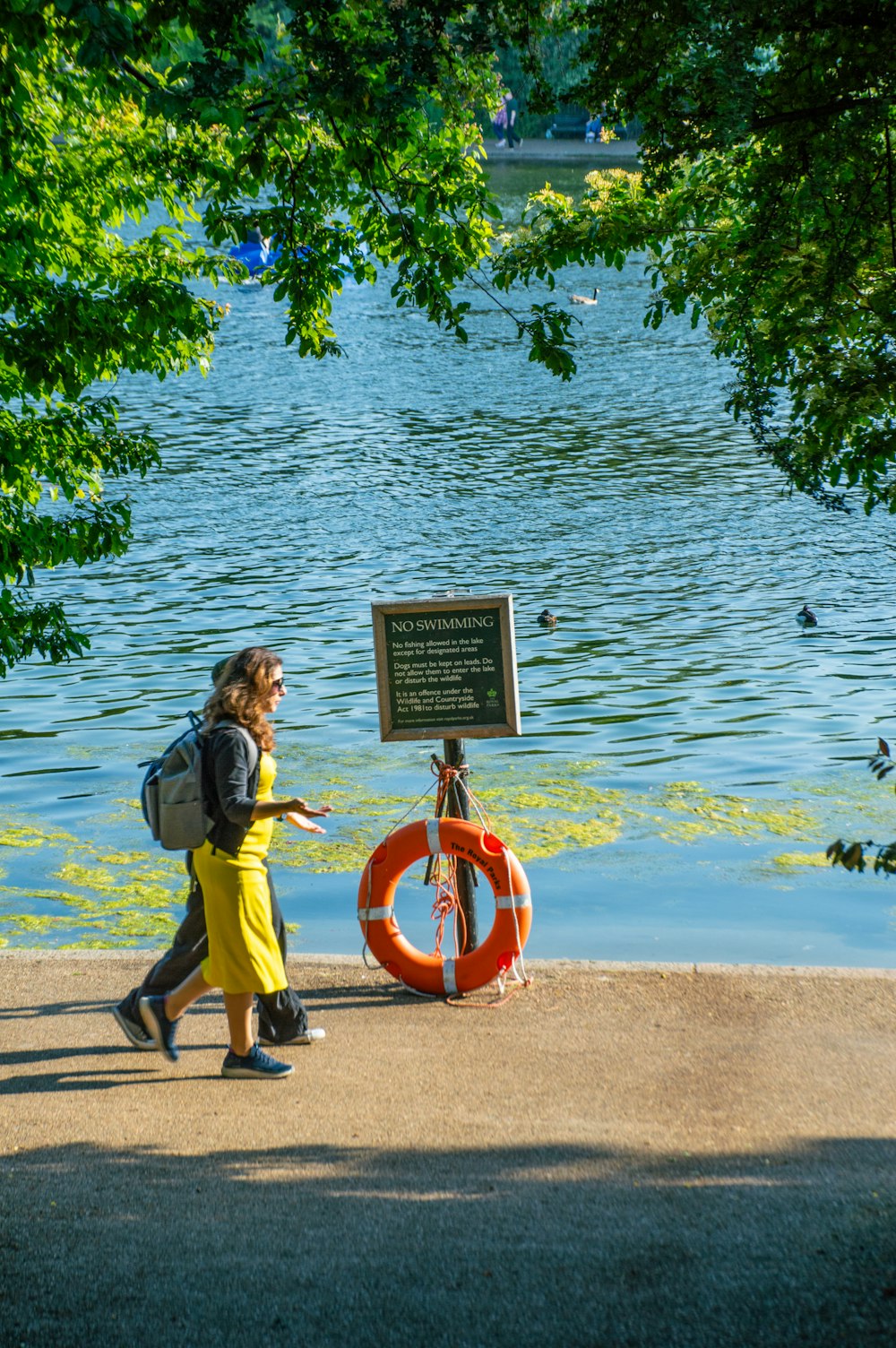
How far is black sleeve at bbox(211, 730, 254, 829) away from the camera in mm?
6528

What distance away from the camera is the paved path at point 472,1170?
182 inches

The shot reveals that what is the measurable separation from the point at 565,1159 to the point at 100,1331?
6.07 ft

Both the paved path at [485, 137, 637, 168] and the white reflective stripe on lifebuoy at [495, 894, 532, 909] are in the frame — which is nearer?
the white reflective stripe on lifebuoy at [495, 894, 532, 909]

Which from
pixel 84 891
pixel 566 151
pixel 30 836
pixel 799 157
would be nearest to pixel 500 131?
pixel 566 151

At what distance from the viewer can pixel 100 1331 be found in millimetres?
4570

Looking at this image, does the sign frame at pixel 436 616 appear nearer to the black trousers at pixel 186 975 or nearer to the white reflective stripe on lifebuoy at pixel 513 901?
the white reflective stripe on lifebuoy at pixel 513 901

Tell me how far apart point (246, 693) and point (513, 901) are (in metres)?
1.80

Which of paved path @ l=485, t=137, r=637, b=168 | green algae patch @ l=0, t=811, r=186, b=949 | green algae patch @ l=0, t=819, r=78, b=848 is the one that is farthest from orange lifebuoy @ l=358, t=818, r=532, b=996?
paved path @ l=485, t=137, r=637, b=168

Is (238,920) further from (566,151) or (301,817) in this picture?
(566,151)

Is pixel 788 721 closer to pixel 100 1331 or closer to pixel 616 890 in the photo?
pixel 616 890

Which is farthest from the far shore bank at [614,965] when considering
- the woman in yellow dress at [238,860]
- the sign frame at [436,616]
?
the woman in yellow dress at [238,860]

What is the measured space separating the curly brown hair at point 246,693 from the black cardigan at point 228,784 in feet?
0.21

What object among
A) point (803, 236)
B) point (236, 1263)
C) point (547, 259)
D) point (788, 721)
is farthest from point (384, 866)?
point (788, 721)

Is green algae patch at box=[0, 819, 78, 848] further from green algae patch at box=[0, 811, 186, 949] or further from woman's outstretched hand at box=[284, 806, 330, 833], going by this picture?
woman's outstretched hand at box=[284, 806, 330, 833]
